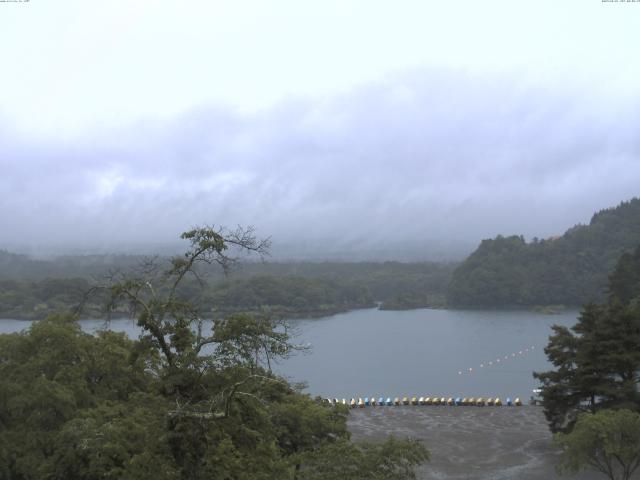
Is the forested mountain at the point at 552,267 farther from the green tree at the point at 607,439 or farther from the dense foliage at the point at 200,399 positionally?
the dense foliage at the point at 200,399

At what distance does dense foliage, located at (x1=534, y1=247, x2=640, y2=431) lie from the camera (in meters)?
21.3

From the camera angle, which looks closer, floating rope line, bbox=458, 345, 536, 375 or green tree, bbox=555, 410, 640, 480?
green tree, bbox=555, 410, 640, 480

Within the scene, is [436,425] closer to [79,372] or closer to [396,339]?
[79,372]

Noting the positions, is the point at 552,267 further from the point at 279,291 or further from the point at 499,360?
the point at 499,360

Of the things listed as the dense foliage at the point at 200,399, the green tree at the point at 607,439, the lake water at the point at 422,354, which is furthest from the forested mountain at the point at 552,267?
the dense foliage at the point at 200,399

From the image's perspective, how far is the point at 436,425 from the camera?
2797cm

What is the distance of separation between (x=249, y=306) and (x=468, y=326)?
91.5ft

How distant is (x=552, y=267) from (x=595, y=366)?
86.2 meters

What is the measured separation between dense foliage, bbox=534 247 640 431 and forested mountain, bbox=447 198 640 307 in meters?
Result: 77.3

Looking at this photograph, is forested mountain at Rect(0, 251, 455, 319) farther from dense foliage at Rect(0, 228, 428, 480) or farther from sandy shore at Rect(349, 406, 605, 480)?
dense foliage at Rect(0, 228, 428, 480)

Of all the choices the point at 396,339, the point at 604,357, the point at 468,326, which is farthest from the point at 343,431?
the point at 468,326

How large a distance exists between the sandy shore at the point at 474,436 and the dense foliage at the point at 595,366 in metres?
1.66

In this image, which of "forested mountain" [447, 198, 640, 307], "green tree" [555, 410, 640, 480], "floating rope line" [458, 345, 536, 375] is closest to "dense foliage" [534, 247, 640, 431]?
"green tree" [555, 410, 640, 480]

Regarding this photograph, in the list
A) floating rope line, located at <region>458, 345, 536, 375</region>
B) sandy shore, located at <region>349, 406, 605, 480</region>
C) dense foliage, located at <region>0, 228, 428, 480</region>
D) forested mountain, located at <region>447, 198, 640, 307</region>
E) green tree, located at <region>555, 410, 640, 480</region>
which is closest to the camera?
dense foliage, located at <region>0, 228, 428, 480</region>
